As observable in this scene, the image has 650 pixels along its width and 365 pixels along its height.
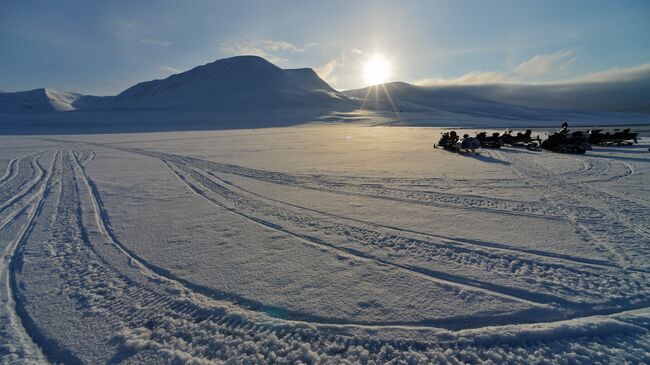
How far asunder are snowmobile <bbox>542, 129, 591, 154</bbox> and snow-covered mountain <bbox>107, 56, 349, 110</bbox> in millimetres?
87429

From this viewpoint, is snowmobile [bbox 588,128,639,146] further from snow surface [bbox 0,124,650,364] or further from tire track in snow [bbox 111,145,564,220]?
tire track in snow [bbox 111,145,564,220]

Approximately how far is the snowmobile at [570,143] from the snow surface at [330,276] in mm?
8612

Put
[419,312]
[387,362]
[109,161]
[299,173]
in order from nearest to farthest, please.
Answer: [387,362] < [419,312] < [299,173] < [109,161]

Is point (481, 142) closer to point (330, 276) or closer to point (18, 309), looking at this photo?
point (330, 276)

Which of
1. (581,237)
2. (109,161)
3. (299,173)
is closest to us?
(581,237)

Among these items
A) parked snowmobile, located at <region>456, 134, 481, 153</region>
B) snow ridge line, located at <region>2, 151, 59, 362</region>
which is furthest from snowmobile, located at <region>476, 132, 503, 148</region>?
snow ridge line, located at <region>2, 151, 59, 362</region>

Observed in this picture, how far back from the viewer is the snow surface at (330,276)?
2.97 meters

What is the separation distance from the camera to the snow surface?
2975mm

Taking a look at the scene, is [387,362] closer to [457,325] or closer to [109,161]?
[457,325]

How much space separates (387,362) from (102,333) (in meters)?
3.21

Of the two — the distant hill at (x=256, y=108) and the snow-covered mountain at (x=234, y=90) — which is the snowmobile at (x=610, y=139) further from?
the snow-covered mountain at (x=234, y=90)

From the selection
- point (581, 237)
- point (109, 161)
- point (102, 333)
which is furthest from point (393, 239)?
point (109, 161)

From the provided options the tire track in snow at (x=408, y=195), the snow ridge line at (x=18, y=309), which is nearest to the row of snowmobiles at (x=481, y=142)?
the tire track in snow at (x=408, y=195)

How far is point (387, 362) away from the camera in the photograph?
2.79 metres
